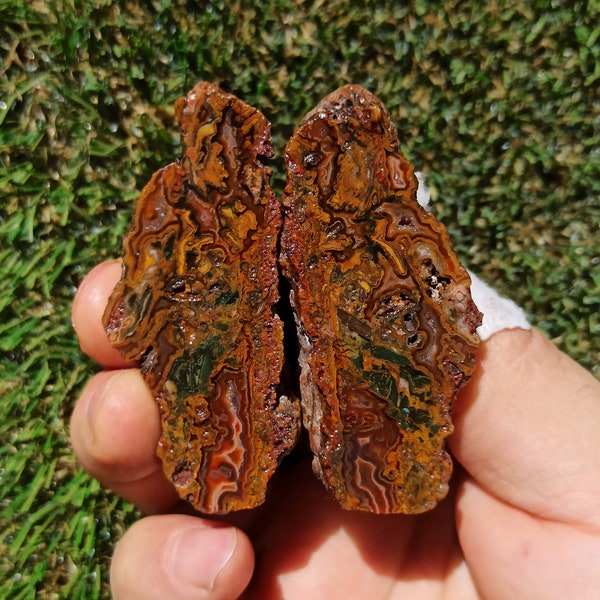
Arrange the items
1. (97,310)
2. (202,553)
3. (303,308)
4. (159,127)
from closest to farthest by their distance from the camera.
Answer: (303,308)
(202,553)
(97,310)
(159,127)

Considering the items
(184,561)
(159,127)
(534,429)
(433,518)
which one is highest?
(159,127)

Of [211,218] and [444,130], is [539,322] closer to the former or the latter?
[444,130]

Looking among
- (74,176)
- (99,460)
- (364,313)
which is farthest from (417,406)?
(74,176)

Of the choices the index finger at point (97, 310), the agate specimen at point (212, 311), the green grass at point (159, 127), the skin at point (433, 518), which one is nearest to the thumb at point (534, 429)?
the skin at point (433, 518)

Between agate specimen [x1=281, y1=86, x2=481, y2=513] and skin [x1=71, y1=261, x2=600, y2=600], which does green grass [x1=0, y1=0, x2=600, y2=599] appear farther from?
agate specimen [x1=281, y1=86, x2=481, y2=513]

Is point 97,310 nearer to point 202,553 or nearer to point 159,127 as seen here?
point 202,553

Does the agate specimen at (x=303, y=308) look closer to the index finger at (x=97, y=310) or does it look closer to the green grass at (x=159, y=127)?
the index finger at (x=97, y=310)

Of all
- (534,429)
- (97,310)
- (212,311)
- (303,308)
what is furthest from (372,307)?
(97,310)

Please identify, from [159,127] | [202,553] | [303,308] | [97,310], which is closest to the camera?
[303,308]
